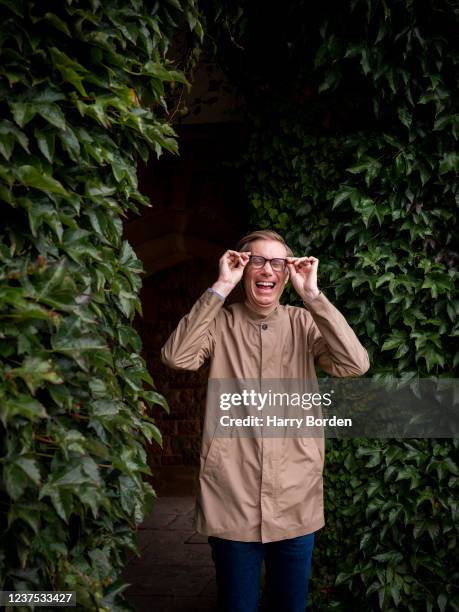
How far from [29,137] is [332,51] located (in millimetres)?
2106

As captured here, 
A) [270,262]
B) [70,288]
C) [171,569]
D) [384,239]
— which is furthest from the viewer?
[171,569]

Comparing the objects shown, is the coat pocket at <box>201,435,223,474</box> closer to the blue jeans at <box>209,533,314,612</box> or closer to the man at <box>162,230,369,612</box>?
the man at <box>162,230,369,612</box>

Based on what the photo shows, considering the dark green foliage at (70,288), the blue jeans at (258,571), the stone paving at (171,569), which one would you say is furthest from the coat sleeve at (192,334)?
the stone paving at (171,569)

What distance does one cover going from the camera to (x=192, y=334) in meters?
2.73

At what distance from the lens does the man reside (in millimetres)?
2660

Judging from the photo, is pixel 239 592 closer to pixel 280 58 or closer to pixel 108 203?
pixel 108 203

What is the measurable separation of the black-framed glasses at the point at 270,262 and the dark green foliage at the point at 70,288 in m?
0.54

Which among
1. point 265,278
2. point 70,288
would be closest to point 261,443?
point 265,278

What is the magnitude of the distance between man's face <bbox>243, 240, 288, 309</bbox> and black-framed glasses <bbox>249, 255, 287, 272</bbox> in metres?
0.01

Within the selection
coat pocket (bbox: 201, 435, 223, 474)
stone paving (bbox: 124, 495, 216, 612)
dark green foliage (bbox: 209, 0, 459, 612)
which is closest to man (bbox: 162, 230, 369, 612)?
coat pocket (bbox: 201, 435, 223, 474)

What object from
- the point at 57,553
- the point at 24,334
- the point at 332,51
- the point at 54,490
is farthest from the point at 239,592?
the point at 332,51

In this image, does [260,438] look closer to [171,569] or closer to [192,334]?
[192,334]

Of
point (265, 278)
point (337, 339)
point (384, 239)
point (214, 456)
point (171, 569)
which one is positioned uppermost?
point (384, 239)

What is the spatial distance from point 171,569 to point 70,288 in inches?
146
